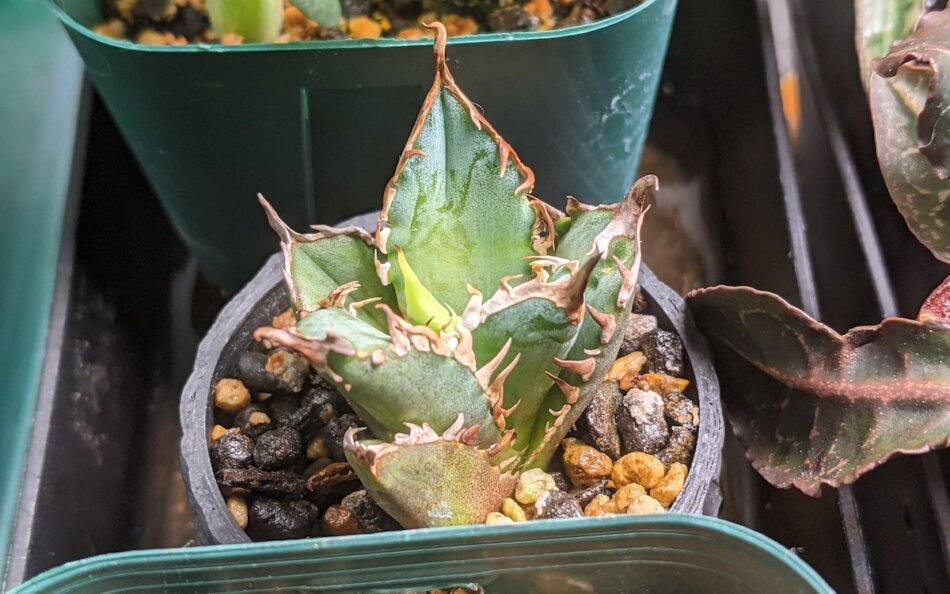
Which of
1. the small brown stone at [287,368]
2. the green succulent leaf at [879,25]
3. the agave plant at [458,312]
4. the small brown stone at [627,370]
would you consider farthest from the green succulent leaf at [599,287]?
the green succulent leaf at [879,25]

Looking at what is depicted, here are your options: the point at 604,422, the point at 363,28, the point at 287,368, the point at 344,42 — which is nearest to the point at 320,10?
the point at 344,42

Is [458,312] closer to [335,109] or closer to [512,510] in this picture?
[512,510]

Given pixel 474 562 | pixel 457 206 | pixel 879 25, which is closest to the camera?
pixel 474 562

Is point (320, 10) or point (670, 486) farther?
point (320, 10)

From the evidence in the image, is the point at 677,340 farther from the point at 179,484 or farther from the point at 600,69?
the point at 179,484

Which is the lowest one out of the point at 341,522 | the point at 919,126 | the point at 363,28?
the point at 341,522

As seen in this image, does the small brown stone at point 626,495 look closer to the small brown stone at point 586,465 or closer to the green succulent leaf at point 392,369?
the small brown stone at point 586,465
